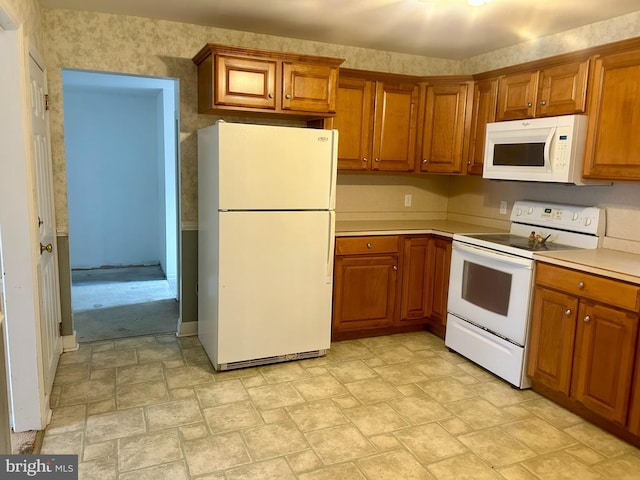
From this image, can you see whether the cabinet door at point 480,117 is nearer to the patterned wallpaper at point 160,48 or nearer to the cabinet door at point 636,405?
the patterned wallpaper at point 160,48

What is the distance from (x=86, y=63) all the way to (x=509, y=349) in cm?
342

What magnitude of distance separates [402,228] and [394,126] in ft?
2.81

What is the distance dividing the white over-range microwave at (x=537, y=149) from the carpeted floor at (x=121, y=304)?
290cm

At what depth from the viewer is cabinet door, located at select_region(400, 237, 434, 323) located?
3910 millimetres

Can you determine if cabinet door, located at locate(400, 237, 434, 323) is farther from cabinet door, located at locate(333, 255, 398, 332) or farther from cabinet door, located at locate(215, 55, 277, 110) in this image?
cabinet door, located at locate(215, 55, 277, 110)

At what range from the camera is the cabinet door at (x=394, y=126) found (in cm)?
392

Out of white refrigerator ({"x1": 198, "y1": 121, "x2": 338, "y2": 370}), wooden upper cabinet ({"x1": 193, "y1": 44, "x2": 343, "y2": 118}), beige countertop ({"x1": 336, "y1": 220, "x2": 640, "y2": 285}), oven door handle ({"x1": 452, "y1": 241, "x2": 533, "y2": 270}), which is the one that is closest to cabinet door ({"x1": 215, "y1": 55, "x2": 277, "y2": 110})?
wooden upper cabinet ({"x1": 193, "y1": 44, "x2": 343, "y2": 118})

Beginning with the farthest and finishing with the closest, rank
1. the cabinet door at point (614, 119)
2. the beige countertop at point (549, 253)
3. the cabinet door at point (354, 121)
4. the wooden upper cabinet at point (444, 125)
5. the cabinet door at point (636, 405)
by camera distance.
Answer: the wooden upper cabinet at point (444, 125) → the cabinet door at point (354, 121) → the cabinet door at point (614, 119) → the beige countertop at point (549, 253) → the cabinet door at point (636, 405)

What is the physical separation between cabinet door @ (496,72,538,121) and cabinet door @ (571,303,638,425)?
1.45 metres

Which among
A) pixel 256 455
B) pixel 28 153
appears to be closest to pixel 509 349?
pixel 256 455

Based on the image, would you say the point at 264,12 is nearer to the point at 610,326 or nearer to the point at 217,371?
the point at 217,371

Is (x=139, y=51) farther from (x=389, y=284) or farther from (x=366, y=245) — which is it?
(x=389, y=284)

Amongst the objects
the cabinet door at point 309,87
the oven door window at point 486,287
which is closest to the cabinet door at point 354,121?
the cabinet door at point 309,87

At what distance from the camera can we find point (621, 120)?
9.04ft
